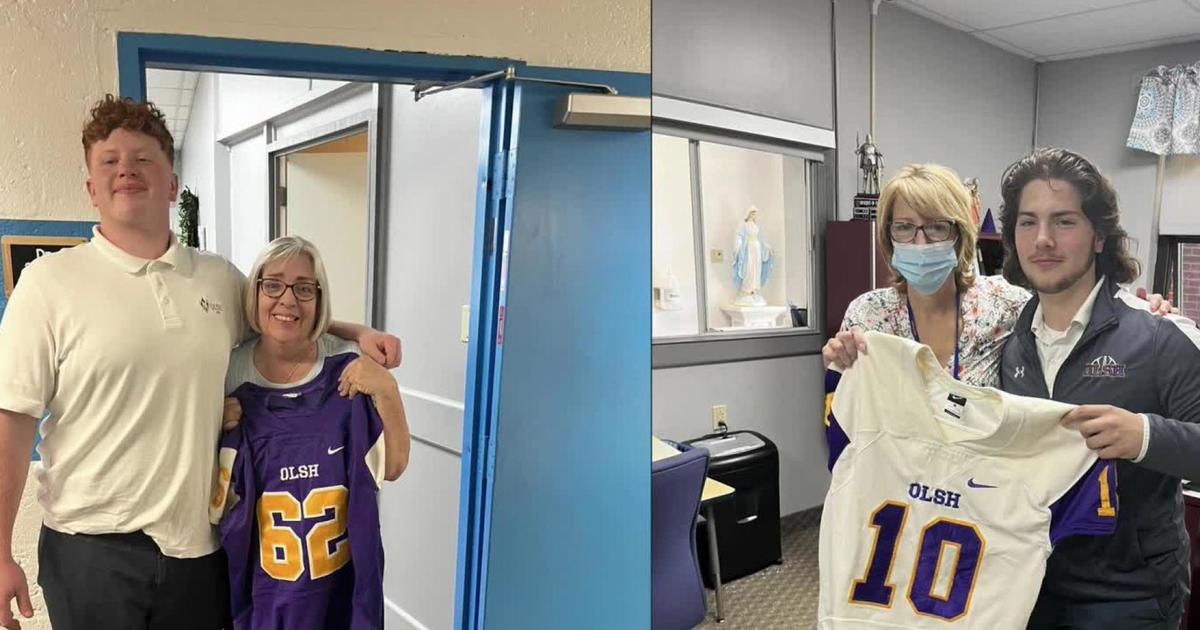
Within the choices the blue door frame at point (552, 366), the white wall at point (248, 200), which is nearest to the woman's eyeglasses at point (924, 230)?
the blue door frame at point (552, 366)

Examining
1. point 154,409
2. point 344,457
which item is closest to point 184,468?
point 154,409

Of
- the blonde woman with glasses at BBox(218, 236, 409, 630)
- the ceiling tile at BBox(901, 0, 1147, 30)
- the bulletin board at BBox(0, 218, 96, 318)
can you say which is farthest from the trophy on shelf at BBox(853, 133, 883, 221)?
the bulletin board at BBox(0, 218, 96, 318)

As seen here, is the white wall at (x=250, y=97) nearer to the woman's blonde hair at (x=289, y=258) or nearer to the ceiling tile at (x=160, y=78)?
the ceiling tile at (x=160, y=78)

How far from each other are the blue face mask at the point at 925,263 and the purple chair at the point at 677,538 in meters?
0.84

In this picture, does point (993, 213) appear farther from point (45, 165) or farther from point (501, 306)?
point (45, 165)

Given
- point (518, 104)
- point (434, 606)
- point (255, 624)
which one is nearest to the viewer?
point (255, 624)

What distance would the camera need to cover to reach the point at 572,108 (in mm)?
1675

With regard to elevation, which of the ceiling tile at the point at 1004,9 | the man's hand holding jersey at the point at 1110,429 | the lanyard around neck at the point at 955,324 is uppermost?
the ceiling tile at the point at 1004,9

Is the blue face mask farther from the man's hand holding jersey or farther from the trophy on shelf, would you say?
the man's hand holding jersey

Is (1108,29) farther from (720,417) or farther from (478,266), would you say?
(478,266)

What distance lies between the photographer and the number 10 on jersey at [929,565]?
1318 mm

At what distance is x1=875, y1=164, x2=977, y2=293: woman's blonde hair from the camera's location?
3.88 feet

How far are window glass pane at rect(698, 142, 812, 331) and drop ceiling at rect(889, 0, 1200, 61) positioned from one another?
418mm

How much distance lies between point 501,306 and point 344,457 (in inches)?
18.4
